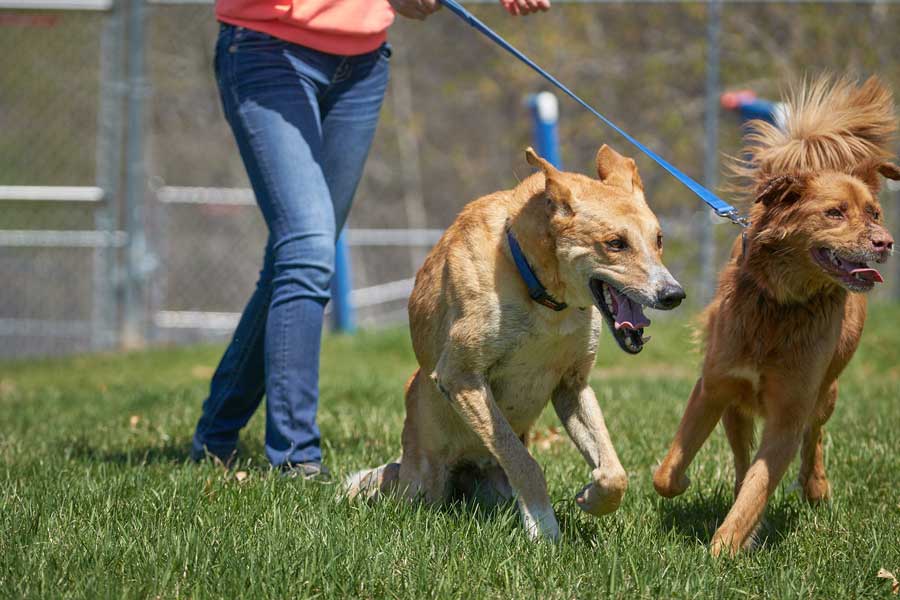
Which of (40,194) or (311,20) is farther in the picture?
(40,194)

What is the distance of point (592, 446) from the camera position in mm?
3518

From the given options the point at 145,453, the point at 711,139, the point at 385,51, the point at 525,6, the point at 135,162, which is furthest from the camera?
the point at 135,162

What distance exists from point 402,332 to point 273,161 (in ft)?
18.5

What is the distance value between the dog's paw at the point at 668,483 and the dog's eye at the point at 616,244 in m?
0.91

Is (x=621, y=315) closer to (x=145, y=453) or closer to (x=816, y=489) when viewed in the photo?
(x=816, y=489)

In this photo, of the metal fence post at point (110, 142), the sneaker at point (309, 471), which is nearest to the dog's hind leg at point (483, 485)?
the sneaker at point (309, 471)

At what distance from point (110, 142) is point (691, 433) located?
303 inches

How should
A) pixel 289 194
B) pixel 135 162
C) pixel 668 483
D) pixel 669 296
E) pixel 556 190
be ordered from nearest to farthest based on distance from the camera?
pixel 669 296, pixel 556 190, pixel 668 483, pixel 289 194, pixel 135 162

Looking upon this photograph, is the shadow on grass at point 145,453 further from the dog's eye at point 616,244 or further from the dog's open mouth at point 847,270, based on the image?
the dog's open mouth at point 847,270

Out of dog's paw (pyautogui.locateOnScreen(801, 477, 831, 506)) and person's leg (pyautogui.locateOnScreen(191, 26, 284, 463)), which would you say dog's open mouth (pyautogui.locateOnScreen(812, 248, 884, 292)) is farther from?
person's leg (pyautogui.locateOnScreen(191, 26, 284, 463))

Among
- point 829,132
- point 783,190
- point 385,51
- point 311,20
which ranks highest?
point 311,20

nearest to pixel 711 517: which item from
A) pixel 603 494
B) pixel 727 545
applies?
pixel 727 545

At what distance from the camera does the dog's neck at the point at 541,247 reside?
3.28 metres

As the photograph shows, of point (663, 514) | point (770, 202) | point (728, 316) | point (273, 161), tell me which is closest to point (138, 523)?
point (273, 161)
